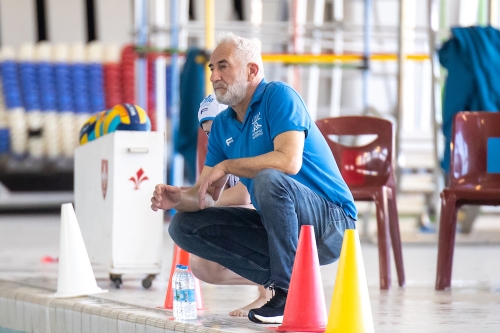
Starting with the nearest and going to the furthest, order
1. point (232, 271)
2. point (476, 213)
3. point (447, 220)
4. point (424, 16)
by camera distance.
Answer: point (232, 271) → point (447, 220) → point (476, 213) → point (424, 16)

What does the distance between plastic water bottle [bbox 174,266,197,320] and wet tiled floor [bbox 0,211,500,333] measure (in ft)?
0.17

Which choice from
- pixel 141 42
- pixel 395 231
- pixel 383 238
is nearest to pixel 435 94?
pixel 395 231

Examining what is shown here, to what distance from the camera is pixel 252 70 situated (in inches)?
117

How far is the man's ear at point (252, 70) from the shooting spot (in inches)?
117

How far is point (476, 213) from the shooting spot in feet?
24.6

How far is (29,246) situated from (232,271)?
3.91 m

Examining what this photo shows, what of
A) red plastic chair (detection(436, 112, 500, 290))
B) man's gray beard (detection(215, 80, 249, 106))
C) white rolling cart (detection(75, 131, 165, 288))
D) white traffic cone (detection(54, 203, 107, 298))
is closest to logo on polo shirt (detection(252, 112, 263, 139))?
man's gray beard (detection(215, 80, 249, 106))

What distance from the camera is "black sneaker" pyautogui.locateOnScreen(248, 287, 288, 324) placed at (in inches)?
107

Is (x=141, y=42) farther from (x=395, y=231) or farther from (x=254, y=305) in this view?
(x=254, y=305)

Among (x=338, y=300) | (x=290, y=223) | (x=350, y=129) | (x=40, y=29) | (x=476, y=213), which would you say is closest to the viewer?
(x=338, y=300)

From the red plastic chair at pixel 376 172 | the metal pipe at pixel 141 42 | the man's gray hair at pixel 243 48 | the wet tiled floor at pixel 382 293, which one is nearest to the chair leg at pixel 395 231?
the red plastic chair at pixel 376 172

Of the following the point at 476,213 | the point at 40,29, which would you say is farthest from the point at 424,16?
the point at 40,29

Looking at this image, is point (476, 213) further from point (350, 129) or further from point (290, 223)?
point (290, 223)

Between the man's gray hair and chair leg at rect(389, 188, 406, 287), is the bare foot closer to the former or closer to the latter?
the man's gray hair
